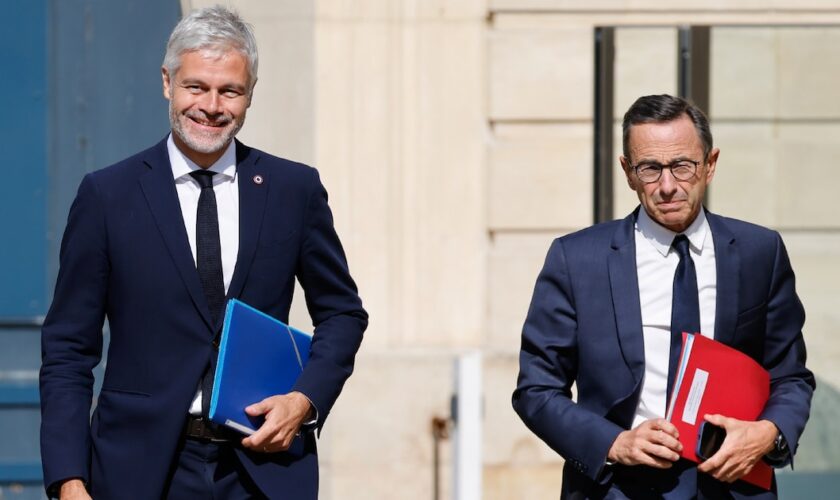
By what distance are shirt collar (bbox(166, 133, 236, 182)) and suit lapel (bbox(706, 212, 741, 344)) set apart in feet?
3.98

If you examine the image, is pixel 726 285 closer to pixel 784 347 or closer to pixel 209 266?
pixel 784 347

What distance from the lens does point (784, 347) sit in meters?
3.85

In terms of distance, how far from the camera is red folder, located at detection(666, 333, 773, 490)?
11.9 feet

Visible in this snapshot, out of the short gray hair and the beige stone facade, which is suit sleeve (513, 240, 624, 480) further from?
the beige stone facade

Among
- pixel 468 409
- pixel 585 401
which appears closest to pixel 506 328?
pixel 468 409

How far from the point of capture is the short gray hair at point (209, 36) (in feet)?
12.0

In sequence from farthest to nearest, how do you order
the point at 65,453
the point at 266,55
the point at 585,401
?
the point at 266,55 → the point at 585,401 → the point at 65,453

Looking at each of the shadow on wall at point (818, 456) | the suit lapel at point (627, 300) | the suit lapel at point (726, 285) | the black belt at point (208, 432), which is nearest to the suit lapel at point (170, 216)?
the black belt at point (208, 432)

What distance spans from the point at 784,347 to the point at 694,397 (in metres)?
0.34

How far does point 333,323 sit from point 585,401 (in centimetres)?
65

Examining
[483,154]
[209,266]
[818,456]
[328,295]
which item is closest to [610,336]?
[328,295]

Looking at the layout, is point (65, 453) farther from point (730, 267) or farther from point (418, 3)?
point (418, 3)

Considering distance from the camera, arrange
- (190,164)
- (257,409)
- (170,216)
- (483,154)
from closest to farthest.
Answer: (257,409) < (170,216) < (190,164) < (483,154)

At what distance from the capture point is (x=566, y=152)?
22.5ft
